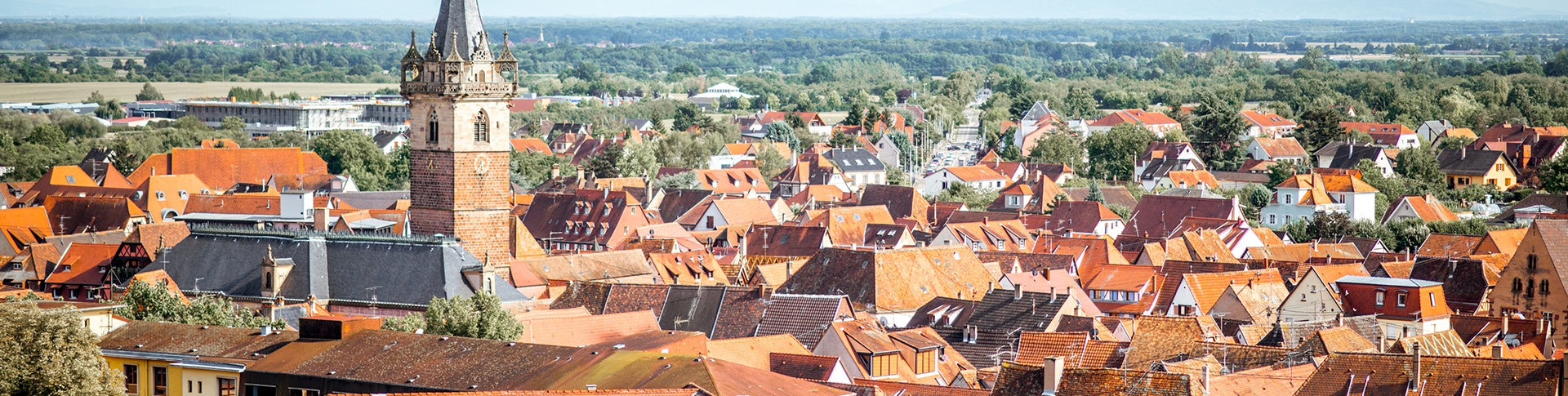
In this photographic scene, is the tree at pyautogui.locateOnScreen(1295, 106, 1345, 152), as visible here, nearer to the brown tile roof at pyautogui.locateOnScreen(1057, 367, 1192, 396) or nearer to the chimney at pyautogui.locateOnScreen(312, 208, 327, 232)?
the chimney at pyautogui.locateOnScreen(312, 208, 327, 232)

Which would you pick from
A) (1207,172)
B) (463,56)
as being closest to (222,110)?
(1207,172)

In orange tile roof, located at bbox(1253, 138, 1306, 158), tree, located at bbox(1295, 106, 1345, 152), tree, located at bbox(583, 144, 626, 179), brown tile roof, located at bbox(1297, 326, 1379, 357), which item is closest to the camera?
brown tile roof, located at bbox(1297, 326, 1379, 357)

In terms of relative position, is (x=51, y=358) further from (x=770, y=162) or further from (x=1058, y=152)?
(x=1058, y=152)

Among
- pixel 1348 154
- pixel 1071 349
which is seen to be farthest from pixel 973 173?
pixel 1071 349

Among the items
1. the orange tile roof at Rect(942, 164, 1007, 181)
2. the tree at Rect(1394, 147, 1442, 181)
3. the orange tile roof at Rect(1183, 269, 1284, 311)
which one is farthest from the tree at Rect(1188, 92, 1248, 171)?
the orange tile roof at Rect(1183, 269, 1284, 311)

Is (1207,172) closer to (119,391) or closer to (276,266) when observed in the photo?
(276,266)

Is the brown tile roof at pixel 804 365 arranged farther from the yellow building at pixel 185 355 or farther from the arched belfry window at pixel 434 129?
the arched belfry window at pixel 434 129
